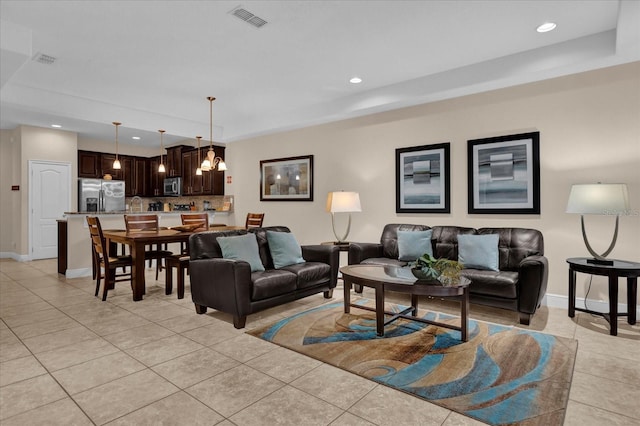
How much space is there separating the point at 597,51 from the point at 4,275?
8.46 m

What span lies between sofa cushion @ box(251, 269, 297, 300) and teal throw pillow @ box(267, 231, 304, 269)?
0.93 ft

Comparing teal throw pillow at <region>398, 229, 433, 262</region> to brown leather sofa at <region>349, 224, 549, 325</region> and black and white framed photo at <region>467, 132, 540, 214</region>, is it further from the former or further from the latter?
black and white framed photo at <region>467, 132, 540, 214</region>

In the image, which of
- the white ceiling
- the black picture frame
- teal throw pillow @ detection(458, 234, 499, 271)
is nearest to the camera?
the white ceiling

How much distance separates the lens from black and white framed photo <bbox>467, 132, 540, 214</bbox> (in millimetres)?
4133

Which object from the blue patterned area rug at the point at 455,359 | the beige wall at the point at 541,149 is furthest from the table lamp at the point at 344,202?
the blue patterned area rug at the point at 455,359

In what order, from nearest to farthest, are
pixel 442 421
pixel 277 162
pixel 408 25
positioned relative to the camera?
pixel 442 421 → pixel 408 25 → pixel 277 162

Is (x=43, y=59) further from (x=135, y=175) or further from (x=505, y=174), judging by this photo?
(x=505, y=174)

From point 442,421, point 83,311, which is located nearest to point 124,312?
point 83,311

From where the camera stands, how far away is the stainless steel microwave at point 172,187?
8320mm

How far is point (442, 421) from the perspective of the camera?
1900 mm

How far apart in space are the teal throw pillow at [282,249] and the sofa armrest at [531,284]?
7.61ft

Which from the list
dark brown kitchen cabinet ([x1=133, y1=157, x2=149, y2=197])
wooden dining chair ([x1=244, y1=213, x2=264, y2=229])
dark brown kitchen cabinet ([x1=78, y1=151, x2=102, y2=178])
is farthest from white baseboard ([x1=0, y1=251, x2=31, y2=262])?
wooden dining chair ([x1=244, y1=213, x2=264, y2=229])

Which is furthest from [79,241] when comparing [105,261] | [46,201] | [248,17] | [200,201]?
[248,17]

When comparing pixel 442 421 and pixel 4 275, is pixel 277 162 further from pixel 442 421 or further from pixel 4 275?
pixel 442 421
